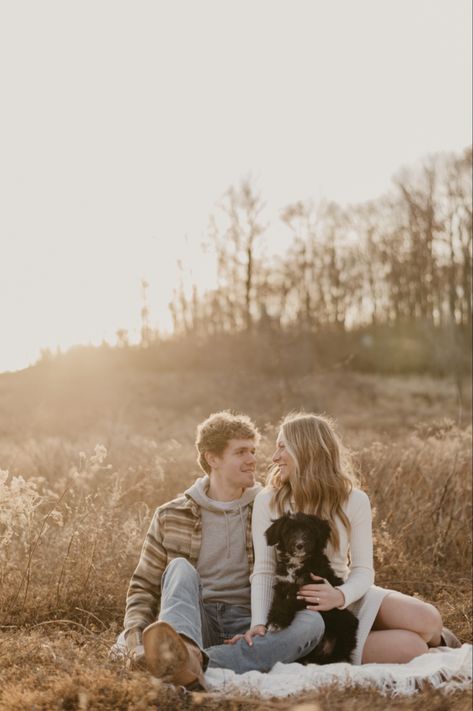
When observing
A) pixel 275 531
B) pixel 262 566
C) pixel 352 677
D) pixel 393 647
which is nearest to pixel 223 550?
pixel 262 566

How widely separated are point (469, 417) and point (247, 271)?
20.6m

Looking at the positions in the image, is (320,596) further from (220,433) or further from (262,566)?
(220,433)

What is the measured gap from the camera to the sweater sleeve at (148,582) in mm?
4988

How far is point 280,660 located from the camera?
4.52 metres

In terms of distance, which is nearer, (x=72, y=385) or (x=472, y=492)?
(x=472, y=492)

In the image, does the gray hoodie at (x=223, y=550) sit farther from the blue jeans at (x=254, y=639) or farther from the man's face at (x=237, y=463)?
the blue jeans at (x=254, y=639)

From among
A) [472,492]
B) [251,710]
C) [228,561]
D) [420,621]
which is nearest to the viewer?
[251,710]

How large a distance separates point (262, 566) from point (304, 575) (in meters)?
0.29

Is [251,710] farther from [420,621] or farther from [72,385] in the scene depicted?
[72,385]

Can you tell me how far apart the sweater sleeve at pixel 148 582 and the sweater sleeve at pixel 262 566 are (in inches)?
26.6

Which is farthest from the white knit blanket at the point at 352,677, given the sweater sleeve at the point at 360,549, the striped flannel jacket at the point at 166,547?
the striped flannel jacket at the point at 166,547

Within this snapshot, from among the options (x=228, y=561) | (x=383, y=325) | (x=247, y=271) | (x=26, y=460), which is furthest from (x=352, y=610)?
(x=383, y=325)

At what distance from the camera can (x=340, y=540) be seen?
4.86 meters

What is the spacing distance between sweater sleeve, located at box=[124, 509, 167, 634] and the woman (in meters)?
0.69
